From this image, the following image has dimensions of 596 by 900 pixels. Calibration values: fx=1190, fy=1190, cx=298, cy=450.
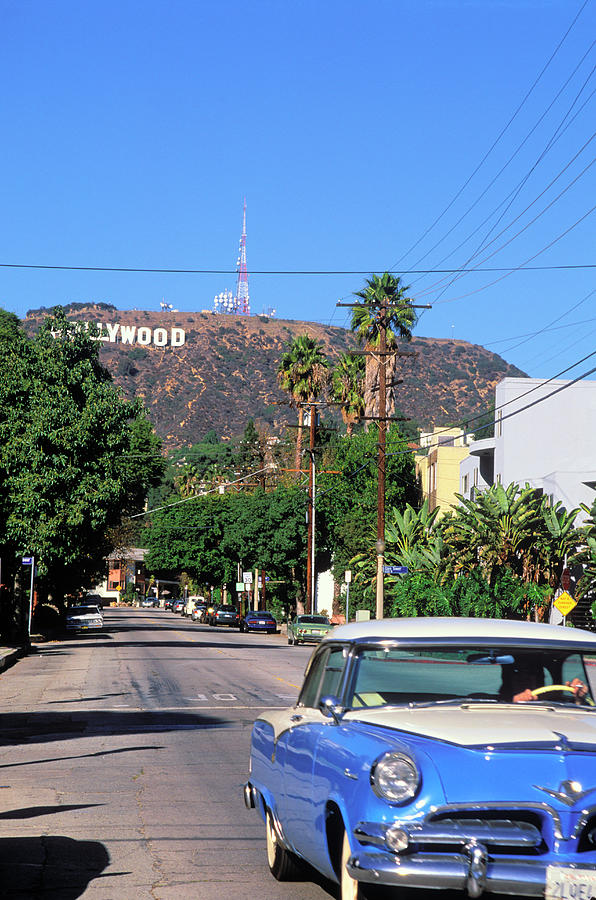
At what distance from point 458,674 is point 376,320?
5074cm

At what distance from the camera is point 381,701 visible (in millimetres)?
6758

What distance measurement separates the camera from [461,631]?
6875 mm

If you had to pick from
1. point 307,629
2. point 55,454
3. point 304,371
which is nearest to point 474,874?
point 55,454

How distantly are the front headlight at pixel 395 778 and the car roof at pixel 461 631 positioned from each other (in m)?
1.25

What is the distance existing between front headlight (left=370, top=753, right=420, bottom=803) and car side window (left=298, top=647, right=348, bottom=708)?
1.36 m

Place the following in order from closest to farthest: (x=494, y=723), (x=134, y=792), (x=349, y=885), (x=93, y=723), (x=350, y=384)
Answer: (x=349, y=885) < (x=494, y=723) < (x=134, y=792) < (x=93, y=723) < (x=350, y=384)

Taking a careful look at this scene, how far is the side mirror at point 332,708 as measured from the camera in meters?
6.58

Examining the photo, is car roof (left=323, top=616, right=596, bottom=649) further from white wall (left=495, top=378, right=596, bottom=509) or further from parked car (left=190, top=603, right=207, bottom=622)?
parked car (left=190, top=603, right=207, bottom=622)

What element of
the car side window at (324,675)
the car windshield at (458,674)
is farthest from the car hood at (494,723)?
the car side window at (324,675)

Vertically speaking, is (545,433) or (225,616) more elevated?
(545,433)

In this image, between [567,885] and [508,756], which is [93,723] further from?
[567,885]

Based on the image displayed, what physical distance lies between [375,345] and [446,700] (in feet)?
180

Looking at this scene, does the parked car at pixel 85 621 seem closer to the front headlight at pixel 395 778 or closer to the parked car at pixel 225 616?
the parked car at pixel 225 616

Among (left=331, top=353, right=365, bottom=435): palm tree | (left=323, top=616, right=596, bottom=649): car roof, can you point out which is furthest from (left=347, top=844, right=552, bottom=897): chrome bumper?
(left=331, top=353, right=365, bottom=435): palm tree
